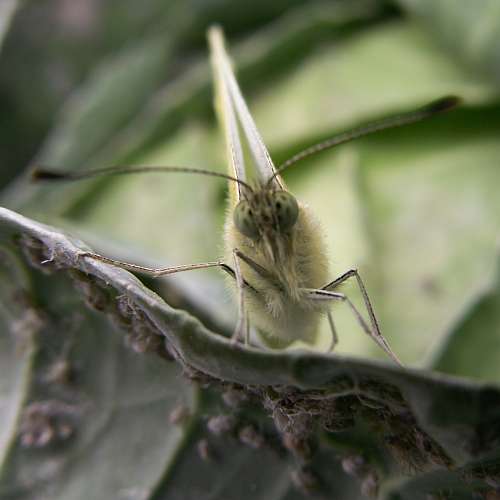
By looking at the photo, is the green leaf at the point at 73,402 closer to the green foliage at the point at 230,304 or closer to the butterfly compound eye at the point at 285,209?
the green foliage at the point at 230,304

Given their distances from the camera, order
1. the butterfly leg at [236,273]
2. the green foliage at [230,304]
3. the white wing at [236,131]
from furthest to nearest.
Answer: the white wing at [236,131] → the butterfly leg at [236,273] → the green foliage at [230,304]

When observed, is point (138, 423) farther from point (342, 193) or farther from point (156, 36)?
point (156, 36)

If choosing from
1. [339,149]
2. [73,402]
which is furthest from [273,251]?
[339,149]

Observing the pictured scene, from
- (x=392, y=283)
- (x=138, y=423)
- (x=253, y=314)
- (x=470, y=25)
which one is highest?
(x=470, y=25)

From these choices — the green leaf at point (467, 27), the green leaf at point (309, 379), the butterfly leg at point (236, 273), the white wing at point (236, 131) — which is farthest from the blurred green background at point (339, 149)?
the green leaf at point (309, 379)

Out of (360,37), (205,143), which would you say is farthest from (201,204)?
(360,37)

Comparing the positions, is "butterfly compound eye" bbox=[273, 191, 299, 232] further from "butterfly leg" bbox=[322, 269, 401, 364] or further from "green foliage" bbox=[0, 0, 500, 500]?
"green foliage" bbox=[0, 0, 500, 500]
